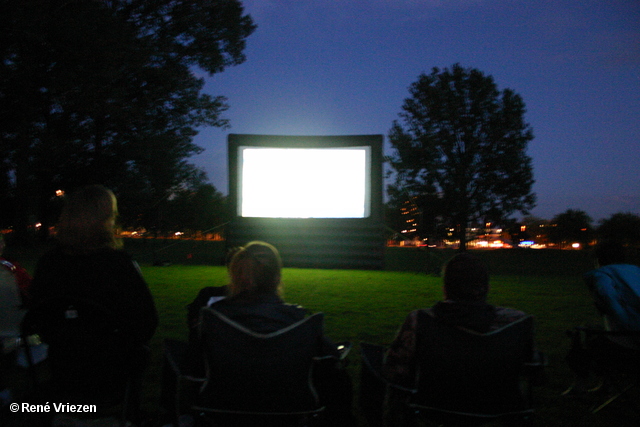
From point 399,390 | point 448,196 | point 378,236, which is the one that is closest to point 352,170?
point 378,236

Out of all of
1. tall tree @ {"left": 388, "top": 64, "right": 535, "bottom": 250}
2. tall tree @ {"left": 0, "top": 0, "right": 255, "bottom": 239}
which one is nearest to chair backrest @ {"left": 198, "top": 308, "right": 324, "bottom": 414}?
tall tree @ {"left": 0, "top": 0, "right": 255, "bottom": 239}

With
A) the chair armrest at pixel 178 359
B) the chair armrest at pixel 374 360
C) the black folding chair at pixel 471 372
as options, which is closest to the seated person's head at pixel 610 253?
the black folding chair at pixel 471 372

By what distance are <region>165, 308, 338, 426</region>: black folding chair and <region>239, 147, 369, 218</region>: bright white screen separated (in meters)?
5.40

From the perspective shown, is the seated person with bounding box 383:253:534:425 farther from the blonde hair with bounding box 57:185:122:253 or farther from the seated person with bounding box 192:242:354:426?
the blonde hair with bounding box 57:185:122:253

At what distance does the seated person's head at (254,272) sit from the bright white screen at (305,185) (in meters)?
5.26

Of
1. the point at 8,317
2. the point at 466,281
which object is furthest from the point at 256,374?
the point at 8,317

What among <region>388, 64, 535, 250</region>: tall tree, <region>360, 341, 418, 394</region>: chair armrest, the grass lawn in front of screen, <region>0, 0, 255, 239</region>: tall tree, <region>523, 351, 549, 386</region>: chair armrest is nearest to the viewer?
<region>523, 351, 549, 386</region>: chair armrest

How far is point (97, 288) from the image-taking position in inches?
66.7

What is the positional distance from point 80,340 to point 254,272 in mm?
658

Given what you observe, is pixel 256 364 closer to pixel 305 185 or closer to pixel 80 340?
pixel 80 340

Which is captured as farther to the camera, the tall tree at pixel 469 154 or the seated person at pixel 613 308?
the tall tree at pixel 469 154

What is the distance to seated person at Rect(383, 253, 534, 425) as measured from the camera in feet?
5.55

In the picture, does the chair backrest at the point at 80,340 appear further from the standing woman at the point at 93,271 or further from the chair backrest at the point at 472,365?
the chair backrest at the point at 472,365

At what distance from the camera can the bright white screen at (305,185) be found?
705 cm
